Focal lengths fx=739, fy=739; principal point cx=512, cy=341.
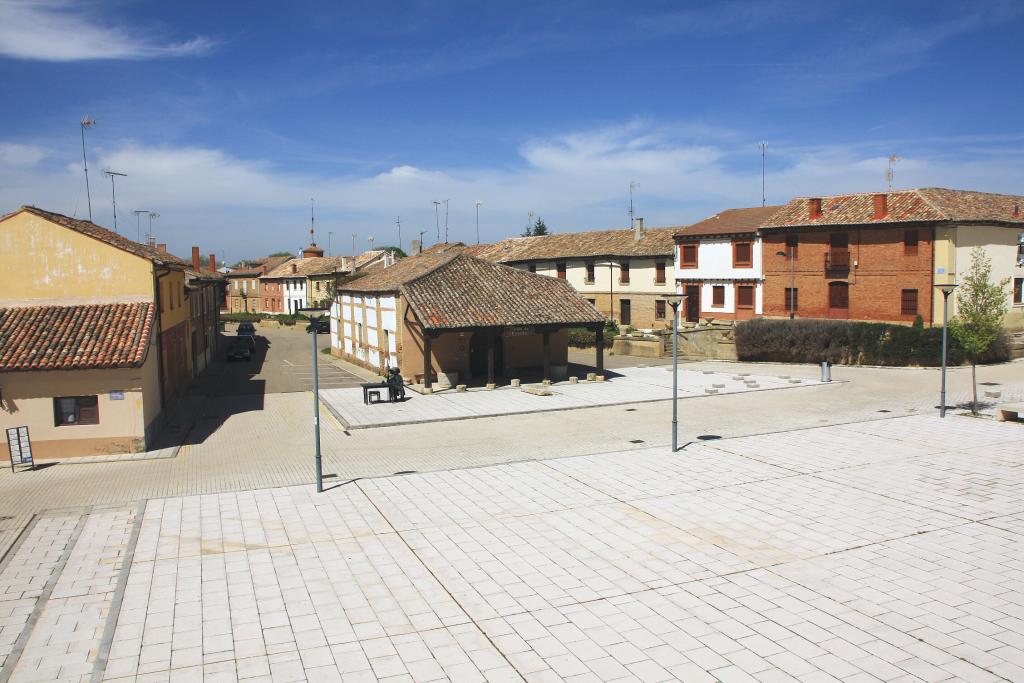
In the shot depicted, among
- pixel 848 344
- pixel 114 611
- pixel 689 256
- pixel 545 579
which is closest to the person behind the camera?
pixel 114 611

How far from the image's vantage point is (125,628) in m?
9.26

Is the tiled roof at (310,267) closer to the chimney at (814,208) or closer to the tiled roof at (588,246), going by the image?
the tiled roof at (588,246)

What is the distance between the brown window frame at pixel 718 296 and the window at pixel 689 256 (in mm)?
2096

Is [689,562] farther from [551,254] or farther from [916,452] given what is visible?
[551,254]

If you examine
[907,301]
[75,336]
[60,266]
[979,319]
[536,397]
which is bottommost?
[536,397]

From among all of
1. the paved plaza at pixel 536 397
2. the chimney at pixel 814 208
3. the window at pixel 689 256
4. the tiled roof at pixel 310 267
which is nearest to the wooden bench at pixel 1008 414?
the paved plaza at pixel 536 397

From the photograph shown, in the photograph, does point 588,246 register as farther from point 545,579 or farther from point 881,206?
point 545,579

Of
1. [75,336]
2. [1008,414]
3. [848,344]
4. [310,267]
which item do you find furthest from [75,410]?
[310,267]

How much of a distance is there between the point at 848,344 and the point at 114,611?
32.4 meters

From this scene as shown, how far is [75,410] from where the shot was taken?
60.6ft

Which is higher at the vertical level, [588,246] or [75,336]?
[588,246]

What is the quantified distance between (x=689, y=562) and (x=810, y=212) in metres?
33.5

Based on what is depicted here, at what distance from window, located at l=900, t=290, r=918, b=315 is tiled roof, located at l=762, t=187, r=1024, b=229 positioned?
3468 millimetres

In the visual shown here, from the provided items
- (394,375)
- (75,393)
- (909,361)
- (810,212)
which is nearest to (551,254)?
(810,212)
